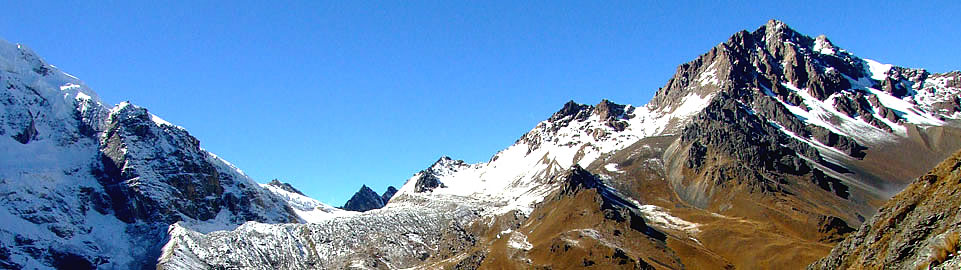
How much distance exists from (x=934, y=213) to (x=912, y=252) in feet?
10.7

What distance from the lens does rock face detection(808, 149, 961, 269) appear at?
3175cm

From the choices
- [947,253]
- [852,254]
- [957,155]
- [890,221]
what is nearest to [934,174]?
[957,155]

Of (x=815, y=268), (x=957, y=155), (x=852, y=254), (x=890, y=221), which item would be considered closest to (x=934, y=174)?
(x=957, y=155)

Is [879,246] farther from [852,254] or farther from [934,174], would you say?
[934,174]

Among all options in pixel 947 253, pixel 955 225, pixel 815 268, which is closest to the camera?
pixel 947 253

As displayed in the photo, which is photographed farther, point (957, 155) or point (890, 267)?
point (957, 155)

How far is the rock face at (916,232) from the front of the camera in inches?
1250

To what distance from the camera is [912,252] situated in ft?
115

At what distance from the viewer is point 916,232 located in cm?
3631

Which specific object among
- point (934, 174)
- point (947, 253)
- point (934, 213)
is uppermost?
point (934, 174)

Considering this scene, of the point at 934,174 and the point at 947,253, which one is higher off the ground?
the point at 934,174

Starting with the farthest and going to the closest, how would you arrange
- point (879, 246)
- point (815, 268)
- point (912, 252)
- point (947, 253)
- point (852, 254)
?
point (815, 268)
point (852, 254)
point (879, 246)
point (912, 252)
point (947, 253)

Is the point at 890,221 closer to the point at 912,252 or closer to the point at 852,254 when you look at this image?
the point at 852,254

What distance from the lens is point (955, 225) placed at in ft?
107
